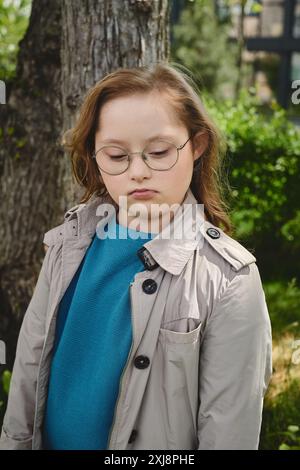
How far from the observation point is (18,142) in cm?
348

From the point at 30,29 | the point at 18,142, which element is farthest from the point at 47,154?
the point at 30,29

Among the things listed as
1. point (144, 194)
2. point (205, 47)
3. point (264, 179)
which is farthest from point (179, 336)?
point (205, 47)

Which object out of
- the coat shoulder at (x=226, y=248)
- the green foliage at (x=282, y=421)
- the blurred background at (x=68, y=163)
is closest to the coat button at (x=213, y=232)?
the coat shoulder at (x=226, y=248)

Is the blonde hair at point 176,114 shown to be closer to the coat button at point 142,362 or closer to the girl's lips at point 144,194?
the girl's lips at point 144,194

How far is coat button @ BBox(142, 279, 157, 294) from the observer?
1.73 metres

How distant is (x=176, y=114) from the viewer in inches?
71.4

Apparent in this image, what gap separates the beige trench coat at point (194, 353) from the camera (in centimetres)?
169

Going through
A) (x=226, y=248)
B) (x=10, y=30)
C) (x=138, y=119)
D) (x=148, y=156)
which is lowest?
(x=226, y=248)

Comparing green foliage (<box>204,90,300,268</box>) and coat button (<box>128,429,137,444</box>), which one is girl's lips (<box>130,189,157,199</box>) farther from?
green foliage (<box>204,90,300,268</box>)

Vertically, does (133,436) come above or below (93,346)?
below

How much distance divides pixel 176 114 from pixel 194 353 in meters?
0.75

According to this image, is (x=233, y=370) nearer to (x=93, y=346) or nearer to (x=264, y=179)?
Result: (x=93, y=346)

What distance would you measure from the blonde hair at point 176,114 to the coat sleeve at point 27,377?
1.24 feet

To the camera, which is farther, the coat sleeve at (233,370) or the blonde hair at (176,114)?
the blonde hair at (176,114)
